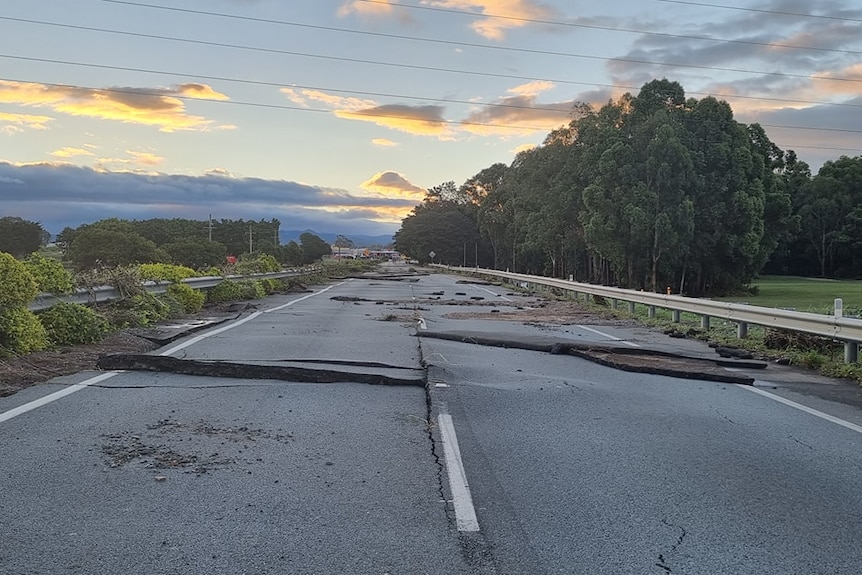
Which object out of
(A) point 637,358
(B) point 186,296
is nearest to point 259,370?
(A) point 637,358

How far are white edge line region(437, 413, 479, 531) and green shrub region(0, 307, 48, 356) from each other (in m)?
6.48

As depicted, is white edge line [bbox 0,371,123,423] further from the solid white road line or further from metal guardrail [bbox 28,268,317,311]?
the solid white road line

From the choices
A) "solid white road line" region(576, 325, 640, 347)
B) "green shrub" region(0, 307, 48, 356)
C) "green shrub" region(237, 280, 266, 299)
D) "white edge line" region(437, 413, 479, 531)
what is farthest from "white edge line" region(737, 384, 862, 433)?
"green shrub" region(237, 280, 266, 299)

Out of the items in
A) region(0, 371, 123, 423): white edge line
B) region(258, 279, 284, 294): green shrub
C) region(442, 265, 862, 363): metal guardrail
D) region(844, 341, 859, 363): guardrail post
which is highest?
region(442, 265, 862, 363): metal guardrail

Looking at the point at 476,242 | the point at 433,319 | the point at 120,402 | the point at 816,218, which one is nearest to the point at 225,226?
the point at 476,242

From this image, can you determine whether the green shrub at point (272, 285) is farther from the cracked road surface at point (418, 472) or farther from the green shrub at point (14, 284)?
the cracked road surface at point (418, 472)

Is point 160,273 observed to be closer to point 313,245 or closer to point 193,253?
point 193,253

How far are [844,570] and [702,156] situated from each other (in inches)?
1826

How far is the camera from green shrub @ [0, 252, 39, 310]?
10352 millimetres

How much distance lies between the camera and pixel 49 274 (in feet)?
40.8

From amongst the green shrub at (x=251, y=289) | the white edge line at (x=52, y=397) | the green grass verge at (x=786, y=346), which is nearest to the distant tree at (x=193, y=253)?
the green shrub at (x=251, y=289)

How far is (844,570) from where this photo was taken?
155 inches

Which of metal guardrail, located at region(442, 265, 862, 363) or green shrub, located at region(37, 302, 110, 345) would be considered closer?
metal guardrail, located at region(442, 265, 862, 363)

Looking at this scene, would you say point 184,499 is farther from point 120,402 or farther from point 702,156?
point 702,156
